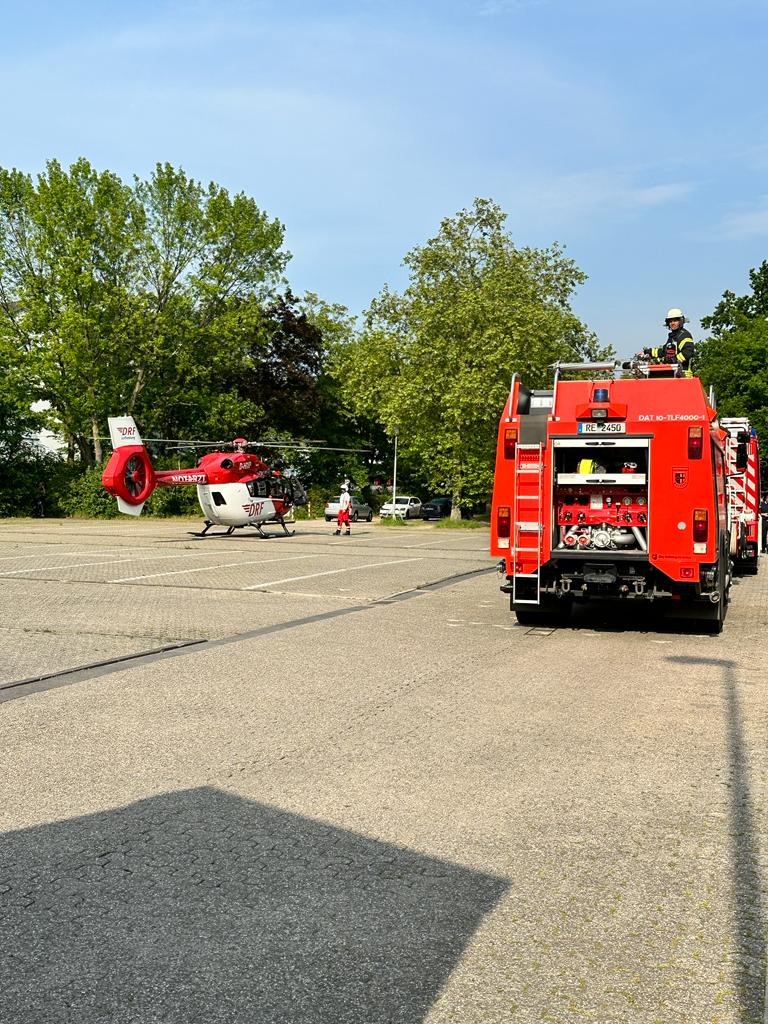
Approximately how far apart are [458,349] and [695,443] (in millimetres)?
31281

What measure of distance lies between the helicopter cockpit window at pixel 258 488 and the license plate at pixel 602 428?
2262 cm

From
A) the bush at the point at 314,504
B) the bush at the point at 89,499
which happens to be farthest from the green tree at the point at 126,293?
the bush at the point at 314,504

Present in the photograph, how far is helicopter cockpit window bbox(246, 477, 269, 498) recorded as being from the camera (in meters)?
33.4

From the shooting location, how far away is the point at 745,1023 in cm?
309

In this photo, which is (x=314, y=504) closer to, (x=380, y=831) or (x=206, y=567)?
(x=206, y=567)

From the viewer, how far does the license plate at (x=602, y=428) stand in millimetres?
11484

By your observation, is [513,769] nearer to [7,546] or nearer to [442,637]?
[442,637]

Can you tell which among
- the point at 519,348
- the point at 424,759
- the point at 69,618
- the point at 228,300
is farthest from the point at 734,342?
the point at 424,759

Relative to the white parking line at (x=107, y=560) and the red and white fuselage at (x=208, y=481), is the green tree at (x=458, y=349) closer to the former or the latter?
the red and white fuselage at (x=208, y=481)

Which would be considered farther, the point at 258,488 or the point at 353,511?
the point at 353,511

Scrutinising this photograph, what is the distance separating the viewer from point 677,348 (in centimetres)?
1366

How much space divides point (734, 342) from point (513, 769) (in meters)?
60.9

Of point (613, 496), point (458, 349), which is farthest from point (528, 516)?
point (458, 349)

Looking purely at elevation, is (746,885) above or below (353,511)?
below
